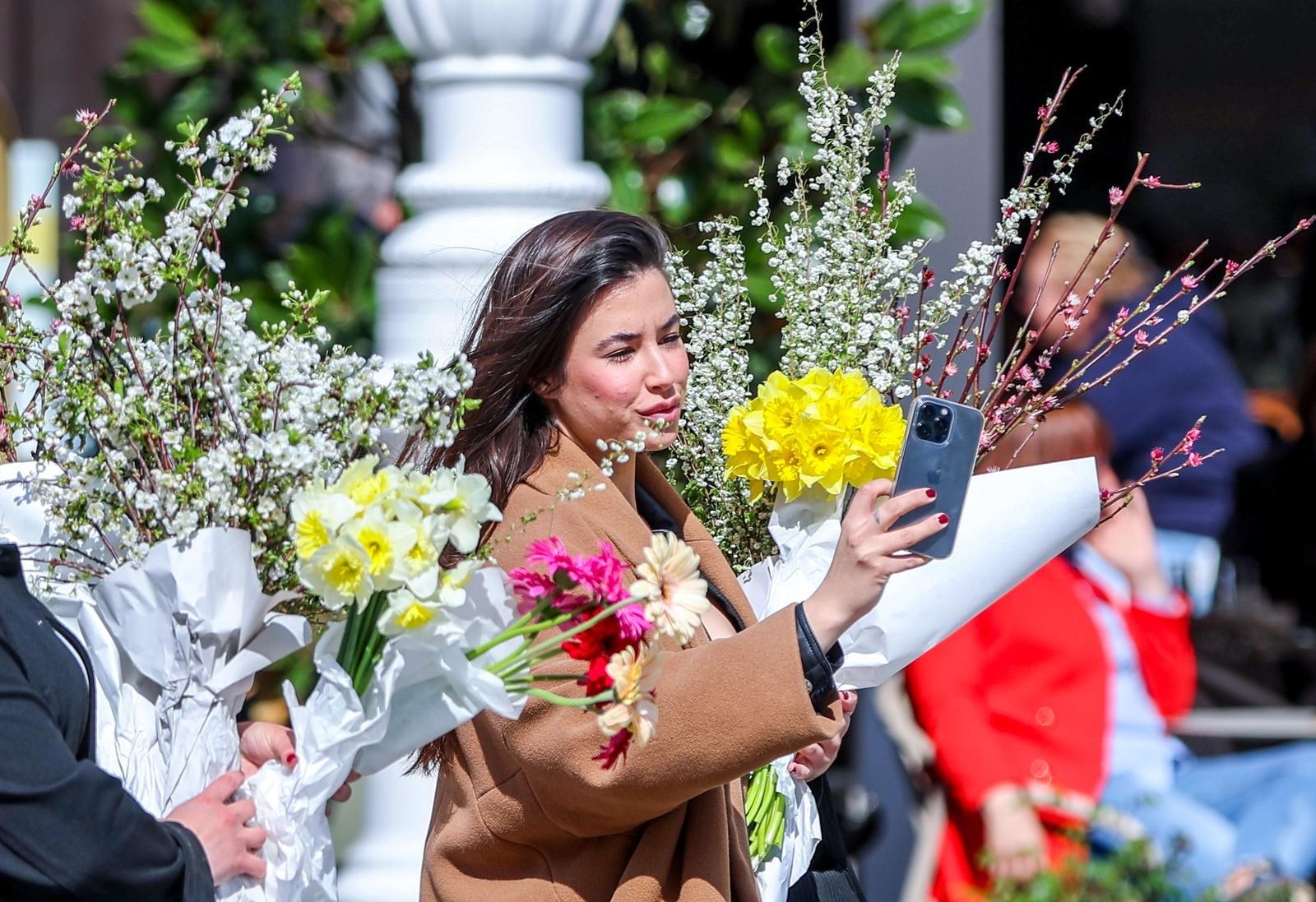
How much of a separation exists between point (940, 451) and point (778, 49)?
6.74ft

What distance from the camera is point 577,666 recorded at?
5.51ft

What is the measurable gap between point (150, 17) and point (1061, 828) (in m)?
2.42

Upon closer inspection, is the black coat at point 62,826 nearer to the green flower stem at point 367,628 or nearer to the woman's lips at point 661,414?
the green flower stem at point 367,628

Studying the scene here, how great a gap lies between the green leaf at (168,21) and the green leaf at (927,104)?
146 cm

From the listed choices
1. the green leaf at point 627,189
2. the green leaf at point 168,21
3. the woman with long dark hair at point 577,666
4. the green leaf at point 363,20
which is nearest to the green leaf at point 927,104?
the green leaf at point 627,189

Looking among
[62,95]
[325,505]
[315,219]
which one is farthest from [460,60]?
[62,95]

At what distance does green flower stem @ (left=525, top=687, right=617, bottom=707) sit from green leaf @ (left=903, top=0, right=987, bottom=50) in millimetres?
2310

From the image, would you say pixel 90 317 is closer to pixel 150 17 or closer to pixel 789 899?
pixel 789 899

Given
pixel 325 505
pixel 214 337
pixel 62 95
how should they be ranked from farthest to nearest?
pixel 62 95 → pixel 214 337 → pixel 325 505

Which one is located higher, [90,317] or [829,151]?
[829,151]

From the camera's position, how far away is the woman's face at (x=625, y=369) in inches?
72.9

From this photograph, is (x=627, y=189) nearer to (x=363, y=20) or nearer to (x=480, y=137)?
(x=480, y=137)

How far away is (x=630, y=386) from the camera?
6.07 feet

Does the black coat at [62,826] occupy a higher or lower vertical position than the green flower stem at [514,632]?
lower
